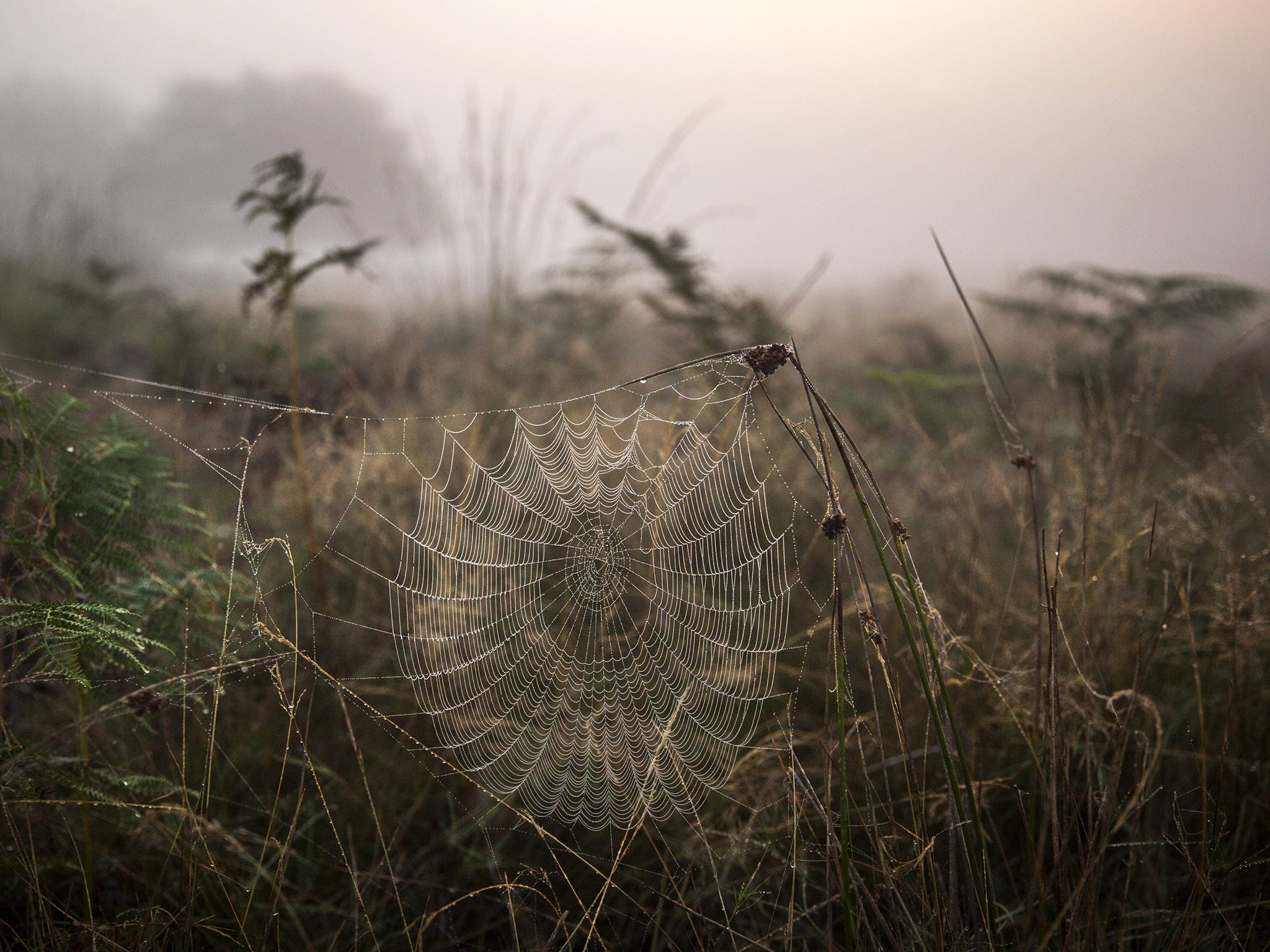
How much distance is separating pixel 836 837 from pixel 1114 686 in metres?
1.35

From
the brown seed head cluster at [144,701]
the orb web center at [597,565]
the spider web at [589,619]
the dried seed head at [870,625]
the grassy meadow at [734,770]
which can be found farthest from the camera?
the orb web center at [597,565]

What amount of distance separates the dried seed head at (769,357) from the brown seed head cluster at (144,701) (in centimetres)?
143

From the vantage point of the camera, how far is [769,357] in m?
1.31

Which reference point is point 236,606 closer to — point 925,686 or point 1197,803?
point 925,686

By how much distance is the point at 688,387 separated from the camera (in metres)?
4.87

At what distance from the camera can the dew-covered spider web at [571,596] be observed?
2432 mm

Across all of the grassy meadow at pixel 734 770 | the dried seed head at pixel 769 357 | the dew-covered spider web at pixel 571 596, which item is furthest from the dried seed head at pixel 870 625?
the dew-covered spider web at pixel 571 596

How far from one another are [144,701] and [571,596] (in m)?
1.69

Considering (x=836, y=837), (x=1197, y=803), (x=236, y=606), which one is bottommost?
(x=1197, y=803)

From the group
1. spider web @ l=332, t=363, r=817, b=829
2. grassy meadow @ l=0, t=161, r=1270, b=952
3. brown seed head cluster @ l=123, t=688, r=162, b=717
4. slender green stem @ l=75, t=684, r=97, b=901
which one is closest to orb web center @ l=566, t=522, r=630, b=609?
spider web @ l=332, t=363, r=817, b=829

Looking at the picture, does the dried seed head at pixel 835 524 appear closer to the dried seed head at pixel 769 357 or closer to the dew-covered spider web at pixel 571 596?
the dried seed head at pixel 769 357

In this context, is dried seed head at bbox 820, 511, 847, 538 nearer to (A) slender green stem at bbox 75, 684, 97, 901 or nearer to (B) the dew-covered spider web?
(B) the dew-covered spider web

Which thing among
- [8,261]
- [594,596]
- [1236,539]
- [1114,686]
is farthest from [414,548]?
[8,261]

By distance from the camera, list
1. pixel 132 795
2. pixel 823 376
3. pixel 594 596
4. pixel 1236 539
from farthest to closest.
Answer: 1. pixel 823 376
2. pixel 1236 539
3. pixel 594 596
4. pixel 132 795
